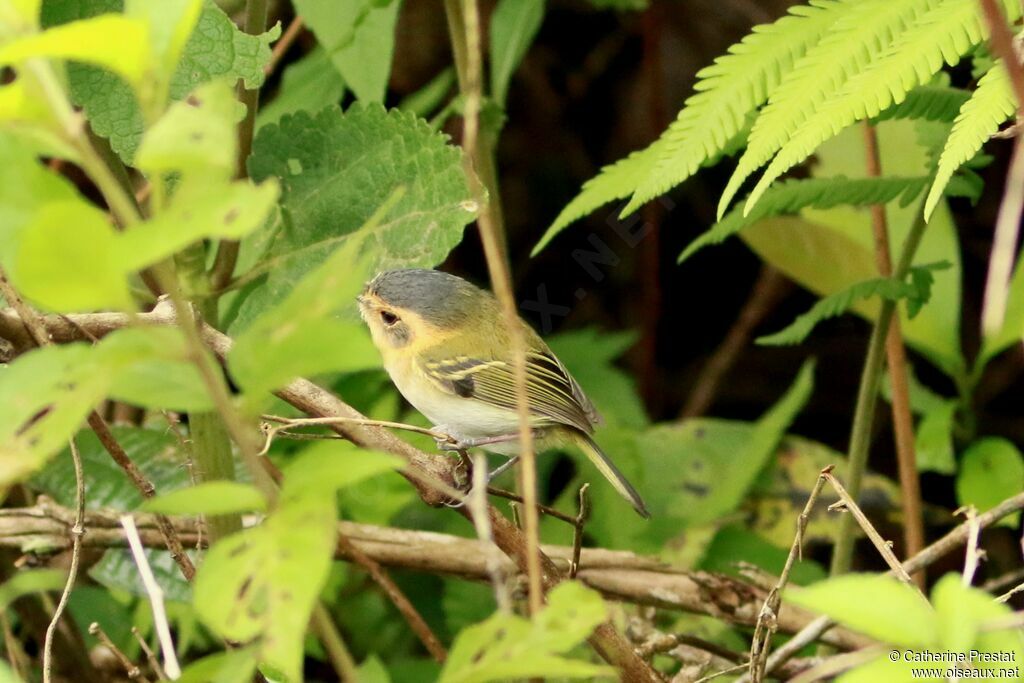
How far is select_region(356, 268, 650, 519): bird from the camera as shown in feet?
8.50

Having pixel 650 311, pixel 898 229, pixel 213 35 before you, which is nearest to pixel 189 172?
pixel 213 35

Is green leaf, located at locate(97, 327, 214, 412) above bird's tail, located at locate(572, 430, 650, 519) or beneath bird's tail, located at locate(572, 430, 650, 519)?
above

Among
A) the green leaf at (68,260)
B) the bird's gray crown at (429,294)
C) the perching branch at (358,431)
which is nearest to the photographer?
the green leaf at (68,260)

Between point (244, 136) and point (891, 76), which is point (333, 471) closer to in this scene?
point (891, 76)

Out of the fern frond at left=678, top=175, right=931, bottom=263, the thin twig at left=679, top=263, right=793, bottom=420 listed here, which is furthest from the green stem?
the thin twig at left=679, top=263, right=793, bottom=420

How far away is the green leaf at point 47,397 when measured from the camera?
3.08 feet

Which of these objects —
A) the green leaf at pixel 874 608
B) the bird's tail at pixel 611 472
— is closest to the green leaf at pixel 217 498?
the green leaf at pixel 874 608

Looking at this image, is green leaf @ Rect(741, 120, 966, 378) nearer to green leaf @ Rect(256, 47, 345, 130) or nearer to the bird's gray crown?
the bird's gray crown

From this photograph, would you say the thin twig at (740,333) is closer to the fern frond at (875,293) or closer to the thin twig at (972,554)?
the fern frond at (875,293)

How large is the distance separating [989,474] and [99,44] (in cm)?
230

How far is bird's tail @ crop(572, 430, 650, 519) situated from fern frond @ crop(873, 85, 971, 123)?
0.91 metres

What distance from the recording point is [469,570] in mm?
2277

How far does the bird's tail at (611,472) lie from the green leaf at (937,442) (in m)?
0.71

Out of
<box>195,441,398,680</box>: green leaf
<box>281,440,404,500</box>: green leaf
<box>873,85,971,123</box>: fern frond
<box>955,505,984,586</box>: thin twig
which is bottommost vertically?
<box>955,505,984,586</box>: thin twig
